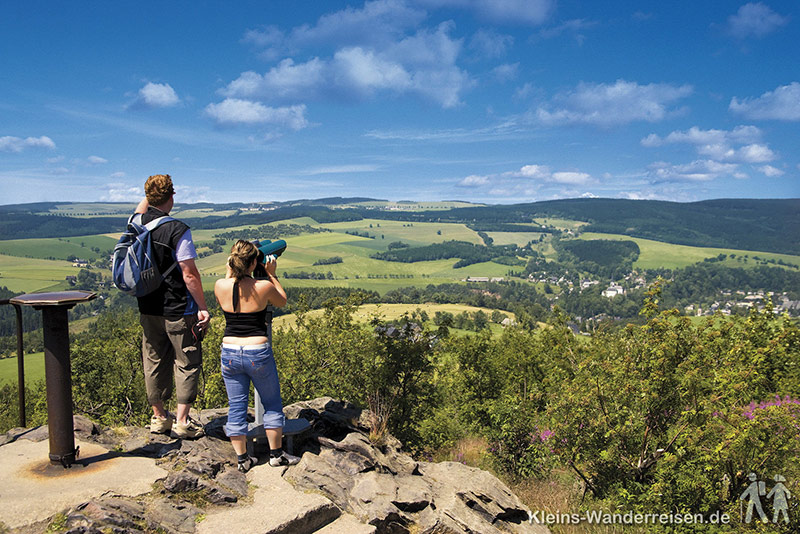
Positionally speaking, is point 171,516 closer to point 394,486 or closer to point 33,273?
point 394,486

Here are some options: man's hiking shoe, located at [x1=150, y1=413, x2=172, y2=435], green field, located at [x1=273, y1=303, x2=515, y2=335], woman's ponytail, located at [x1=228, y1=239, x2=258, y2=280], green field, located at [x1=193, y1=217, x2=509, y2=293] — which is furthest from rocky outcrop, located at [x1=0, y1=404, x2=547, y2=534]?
green field, located at [x1=193, y1=217, x2=509, y2=293]

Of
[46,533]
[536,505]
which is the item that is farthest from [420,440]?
[46,533]

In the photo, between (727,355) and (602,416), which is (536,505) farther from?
(727,355)

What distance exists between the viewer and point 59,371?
17.2ft

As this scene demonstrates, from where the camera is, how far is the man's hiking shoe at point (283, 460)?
5.92 meters

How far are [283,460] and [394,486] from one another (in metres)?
1.45

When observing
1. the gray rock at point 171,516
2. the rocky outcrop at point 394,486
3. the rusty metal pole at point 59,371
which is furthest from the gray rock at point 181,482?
the rusty metal pole at point 59,371

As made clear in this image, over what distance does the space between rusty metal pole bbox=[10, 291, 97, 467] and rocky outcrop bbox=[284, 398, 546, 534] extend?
8.11 ft

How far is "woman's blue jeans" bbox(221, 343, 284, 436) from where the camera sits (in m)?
5.52

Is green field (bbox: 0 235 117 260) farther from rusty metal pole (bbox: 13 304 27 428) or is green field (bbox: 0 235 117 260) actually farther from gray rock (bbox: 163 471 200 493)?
gray rock (bbox: 163 471 200 493)

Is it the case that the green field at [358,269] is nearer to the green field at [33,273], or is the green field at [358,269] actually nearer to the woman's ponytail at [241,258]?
the green field at [33,273]

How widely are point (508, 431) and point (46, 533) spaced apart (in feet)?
27.7

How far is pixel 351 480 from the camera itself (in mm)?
6012

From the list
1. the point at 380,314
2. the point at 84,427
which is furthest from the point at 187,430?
the point at 380,314
